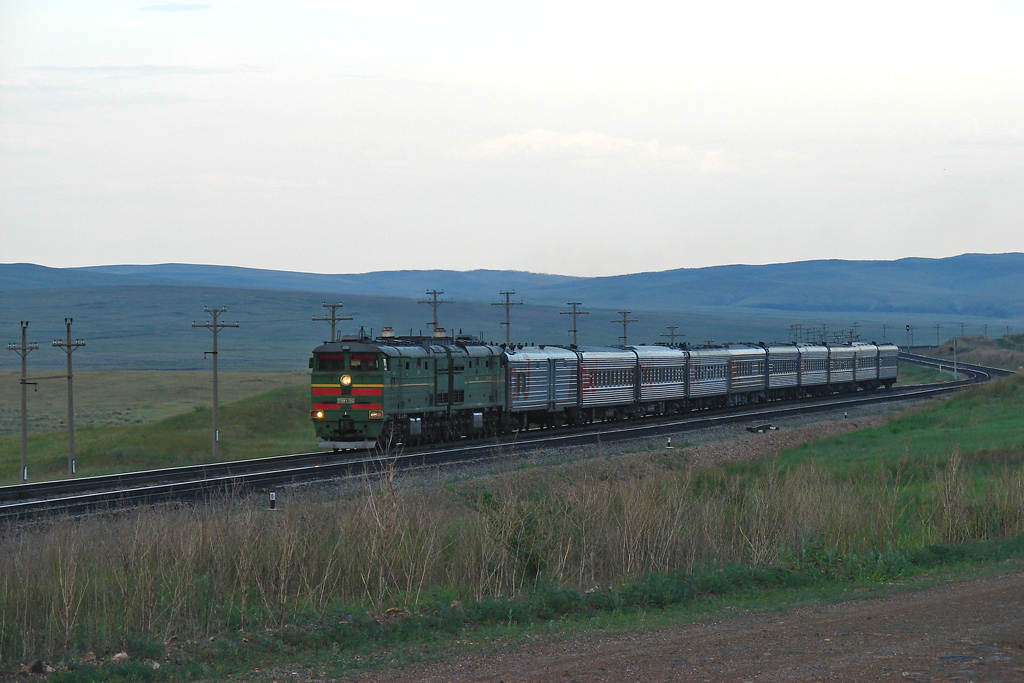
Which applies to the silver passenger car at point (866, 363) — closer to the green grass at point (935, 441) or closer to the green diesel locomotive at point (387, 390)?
the green grass at point (935, 441)

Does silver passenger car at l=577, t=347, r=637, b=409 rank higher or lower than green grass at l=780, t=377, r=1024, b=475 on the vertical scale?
higher

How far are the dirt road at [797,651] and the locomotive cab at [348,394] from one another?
2434 centimetres

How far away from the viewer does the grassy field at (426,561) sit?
1330 cm

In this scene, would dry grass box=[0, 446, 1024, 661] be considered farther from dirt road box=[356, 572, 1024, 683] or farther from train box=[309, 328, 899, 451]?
train box=[309, 328, 899, 451]

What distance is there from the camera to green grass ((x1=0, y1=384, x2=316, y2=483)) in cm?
4416

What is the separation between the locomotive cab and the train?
0.04 meters

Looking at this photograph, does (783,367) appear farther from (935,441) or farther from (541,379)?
(935,441)

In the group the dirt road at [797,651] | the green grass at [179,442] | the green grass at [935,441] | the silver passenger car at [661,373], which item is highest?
the silver passenger car at [661,373]

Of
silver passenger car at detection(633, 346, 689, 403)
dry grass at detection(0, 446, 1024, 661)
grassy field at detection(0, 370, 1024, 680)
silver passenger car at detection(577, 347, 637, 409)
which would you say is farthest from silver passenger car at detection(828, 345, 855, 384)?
dry grass at detection(0, 446, 1024, 661)

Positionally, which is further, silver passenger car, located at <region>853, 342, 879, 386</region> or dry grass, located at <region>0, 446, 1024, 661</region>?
silver passenger car, located at <region>853, 342, 879, 386</region>

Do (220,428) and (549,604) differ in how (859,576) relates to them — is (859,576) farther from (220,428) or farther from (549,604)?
(220,428)

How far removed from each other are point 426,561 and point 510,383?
3133 centimetres

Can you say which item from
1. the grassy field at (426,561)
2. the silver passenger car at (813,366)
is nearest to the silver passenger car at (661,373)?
the silver passenger car at (813,366)

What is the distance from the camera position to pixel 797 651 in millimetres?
12586
